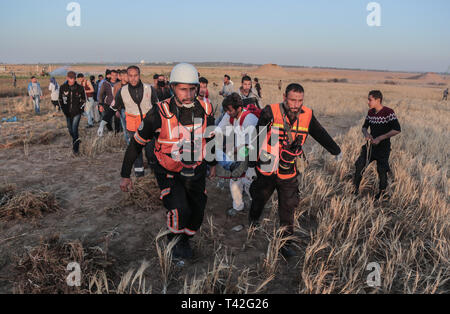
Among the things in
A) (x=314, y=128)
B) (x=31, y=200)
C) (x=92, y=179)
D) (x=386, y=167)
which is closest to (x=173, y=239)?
(x=314, y=128)

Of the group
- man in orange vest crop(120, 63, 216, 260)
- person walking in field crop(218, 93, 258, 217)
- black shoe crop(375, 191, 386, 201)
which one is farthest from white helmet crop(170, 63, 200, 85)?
black shoe crop(375, 191, 386, 201)

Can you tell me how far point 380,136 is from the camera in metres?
4.96

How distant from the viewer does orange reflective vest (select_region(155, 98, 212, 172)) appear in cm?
301

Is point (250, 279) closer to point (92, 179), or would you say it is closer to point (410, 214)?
point (410, 214)

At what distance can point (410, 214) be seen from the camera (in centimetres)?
449

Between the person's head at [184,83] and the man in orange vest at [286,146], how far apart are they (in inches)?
37.6

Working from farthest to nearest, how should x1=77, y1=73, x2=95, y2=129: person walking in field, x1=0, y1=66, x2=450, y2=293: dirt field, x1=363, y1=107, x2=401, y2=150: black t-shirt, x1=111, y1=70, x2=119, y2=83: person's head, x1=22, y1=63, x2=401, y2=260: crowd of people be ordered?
x1=77, y1=73, x2=95, y2=129: person walking in field → x1=111, y1=70, x2=119, y2=83: person's head → x1=363, y1=107, x2=401, y2=150: black t-shirt → x1=22, y1=63, x2=401, y2=260: crowd of people → x1=0, y1=66, x2=450, y2=293: dirt field

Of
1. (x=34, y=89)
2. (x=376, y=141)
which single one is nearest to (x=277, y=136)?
(x=376, y=141)

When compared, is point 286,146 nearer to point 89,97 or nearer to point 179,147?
point 179,147

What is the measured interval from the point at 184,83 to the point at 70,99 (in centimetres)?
528

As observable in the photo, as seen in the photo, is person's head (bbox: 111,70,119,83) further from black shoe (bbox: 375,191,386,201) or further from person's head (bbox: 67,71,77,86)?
black shoe (bbox: 375,191,386,201)

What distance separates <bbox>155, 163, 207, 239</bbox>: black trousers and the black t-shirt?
354cm

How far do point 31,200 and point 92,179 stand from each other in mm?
1633

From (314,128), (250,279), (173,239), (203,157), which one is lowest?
(250,279)
